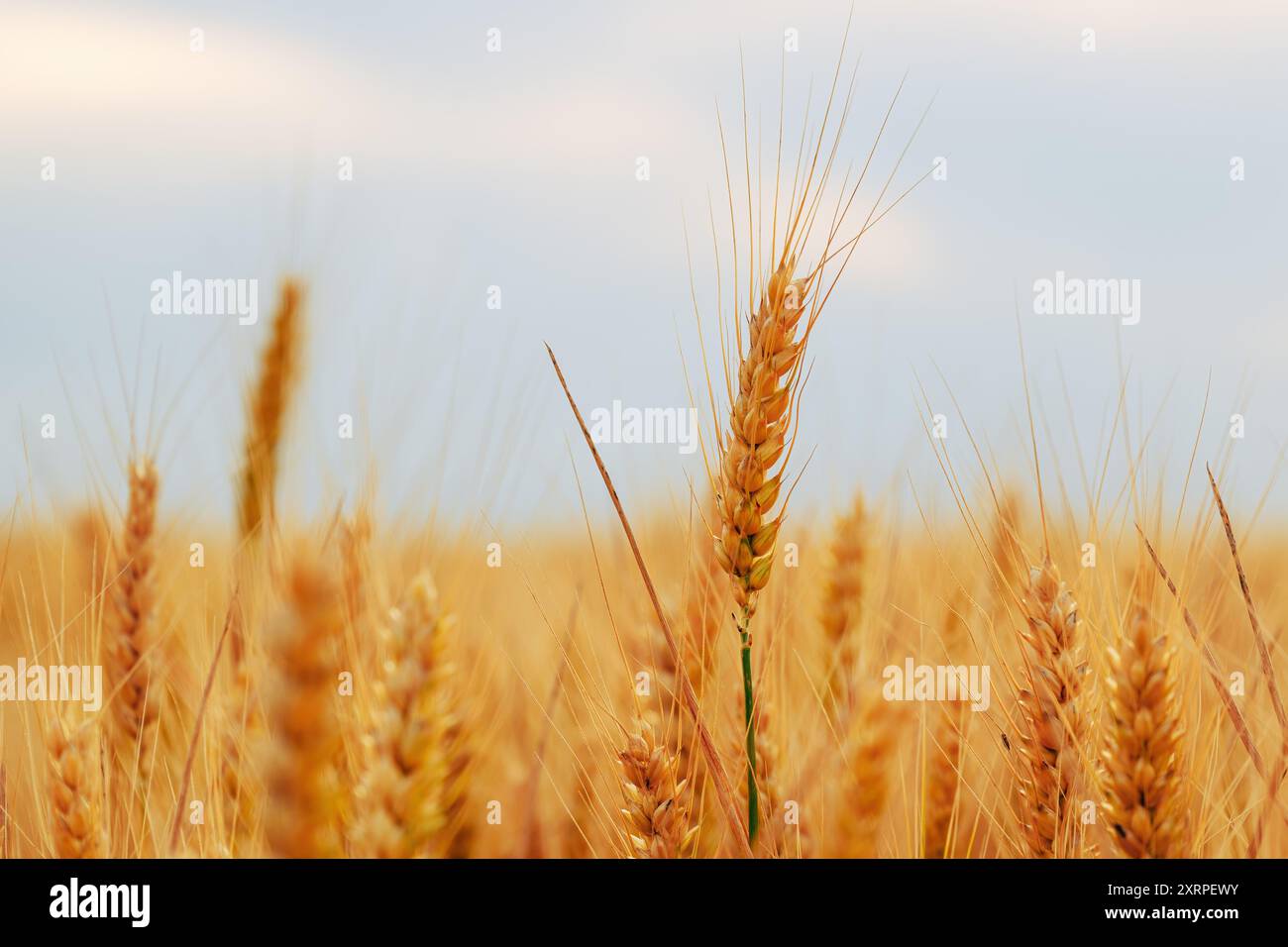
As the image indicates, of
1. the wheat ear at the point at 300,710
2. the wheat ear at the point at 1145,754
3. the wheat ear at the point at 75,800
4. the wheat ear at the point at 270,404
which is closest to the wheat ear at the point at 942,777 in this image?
the wheat ear at the point at 1145,754

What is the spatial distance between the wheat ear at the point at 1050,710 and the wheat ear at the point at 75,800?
1768 millimetres

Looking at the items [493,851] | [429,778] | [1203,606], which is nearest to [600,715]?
[493,851]

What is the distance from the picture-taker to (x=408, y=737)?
1362 millimetres

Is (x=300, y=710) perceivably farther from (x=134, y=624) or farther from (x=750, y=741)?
(x=134, y=624)

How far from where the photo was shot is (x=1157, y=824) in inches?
59.7

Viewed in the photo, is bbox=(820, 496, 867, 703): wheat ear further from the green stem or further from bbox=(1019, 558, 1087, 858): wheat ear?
the green stem

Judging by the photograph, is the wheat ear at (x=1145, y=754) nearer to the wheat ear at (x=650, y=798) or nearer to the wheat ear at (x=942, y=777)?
the wheat ear at (x=942, y=777)

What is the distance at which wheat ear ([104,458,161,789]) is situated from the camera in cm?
217

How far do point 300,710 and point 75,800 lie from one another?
98 cm

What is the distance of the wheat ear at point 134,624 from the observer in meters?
2.17

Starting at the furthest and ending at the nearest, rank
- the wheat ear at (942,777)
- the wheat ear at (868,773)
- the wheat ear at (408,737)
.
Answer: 1. the wheat ear at (942,777)
2. the wheat ear at (868,773)
3. the wheat ear at (408,737)

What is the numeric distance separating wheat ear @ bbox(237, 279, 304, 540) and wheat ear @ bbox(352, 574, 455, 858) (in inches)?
47.9

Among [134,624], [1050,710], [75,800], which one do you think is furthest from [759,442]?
[134,624]
